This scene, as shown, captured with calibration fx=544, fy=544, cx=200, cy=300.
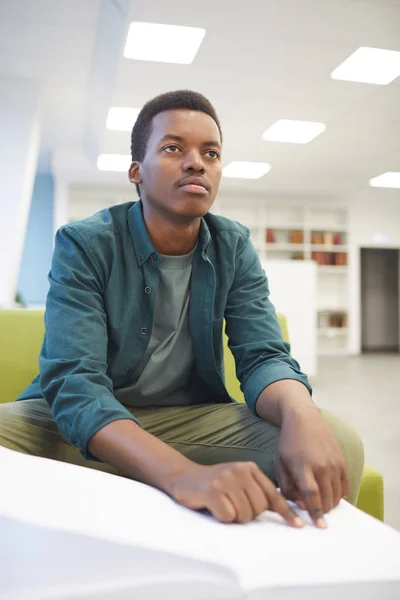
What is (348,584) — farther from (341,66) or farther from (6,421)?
(341,66)

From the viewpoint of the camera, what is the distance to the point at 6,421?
117 cm

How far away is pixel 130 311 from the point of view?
126 cm

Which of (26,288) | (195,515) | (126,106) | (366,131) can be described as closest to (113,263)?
(195,515)

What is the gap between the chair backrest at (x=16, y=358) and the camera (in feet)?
5.64

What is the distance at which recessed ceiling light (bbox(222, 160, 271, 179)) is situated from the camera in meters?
8.68

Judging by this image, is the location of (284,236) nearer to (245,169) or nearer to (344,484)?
(245,169)

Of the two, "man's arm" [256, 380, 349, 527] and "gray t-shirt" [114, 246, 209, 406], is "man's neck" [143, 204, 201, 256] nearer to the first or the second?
"gray t-shirt" [114, 246, 209, 406]

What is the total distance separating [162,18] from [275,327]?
3.62 meters

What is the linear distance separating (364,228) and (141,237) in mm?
10636

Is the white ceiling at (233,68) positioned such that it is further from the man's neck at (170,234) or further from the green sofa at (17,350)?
the man's neck at (170,234)

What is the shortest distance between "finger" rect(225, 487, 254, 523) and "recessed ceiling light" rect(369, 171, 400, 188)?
9.33 metres

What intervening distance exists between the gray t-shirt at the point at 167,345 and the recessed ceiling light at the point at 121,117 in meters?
5.10

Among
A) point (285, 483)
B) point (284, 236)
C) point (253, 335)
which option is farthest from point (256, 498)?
point (284, 236)

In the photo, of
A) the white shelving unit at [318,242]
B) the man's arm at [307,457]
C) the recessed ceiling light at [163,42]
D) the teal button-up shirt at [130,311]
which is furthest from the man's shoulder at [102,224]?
the white shelving unit at [318,242]
